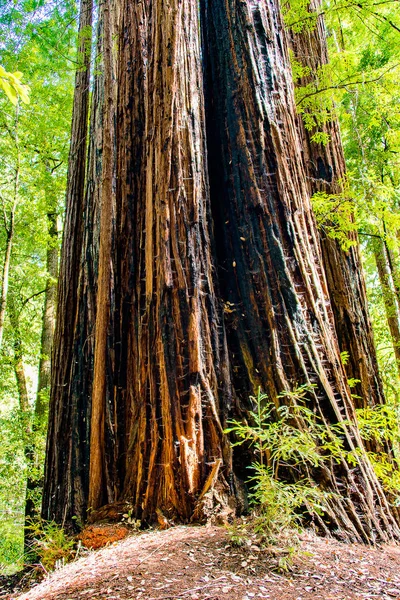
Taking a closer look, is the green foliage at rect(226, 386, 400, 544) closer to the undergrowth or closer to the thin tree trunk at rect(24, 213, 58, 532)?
the undergrowth

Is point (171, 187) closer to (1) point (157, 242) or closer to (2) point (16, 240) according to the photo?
(1) point (157, 242)

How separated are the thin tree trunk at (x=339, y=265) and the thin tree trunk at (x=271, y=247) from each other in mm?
1309

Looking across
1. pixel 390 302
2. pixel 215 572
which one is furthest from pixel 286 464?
pixel 390 302

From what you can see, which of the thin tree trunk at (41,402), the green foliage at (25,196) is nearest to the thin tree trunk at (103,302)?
the green foliage at (25,196)

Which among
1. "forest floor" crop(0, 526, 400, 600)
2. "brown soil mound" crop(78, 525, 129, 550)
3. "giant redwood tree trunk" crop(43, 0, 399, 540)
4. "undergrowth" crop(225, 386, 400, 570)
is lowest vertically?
"forest floor" crop(0, 526, 400, 600)

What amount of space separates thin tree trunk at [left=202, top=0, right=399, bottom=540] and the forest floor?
0.47m

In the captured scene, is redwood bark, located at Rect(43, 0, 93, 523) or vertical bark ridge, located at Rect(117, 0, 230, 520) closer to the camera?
vertical bark ridge, located at Rect(117, 0, 230, 520)

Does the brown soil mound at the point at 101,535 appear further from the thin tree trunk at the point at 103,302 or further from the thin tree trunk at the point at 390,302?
the thin tree trunk at the point at 390,302

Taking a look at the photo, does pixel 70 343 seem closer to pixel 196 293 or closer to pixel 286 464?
pixel 196 293

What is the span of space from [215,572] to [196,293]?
5.57ft

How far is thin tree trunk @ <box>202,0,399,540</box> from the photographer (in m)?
2.86

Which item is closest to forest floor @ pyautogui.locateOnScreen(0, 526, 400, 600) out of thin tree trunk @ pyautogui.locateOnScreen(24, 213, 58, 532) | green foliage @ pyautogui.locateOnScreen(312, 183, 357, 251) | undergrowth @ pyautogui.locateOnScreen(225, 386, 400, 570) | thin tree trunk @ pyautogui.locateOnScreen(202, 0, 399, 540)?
undergrowth @ pyautogui.locateOnScreen(225, 386, 400, 570)

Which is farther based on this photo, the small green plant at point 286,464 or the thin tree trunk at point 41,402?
the thin tree trunk at point 41,402

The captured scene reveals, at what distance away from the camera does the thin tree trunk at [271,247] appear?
2.86 meters
